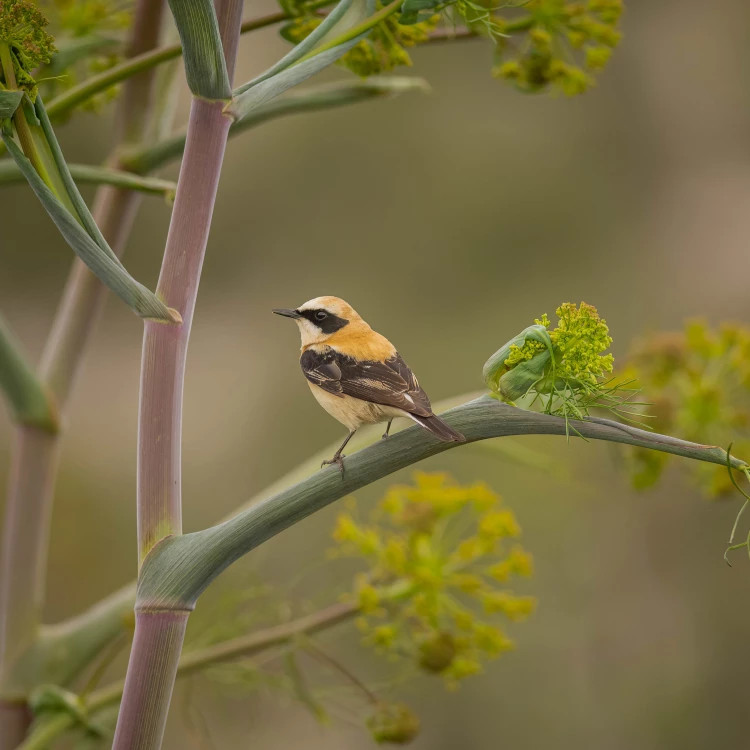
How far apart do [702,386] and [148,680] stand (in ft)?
1.74

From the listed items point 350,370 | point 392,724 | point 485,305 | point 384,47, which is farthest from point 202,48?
point 485,305

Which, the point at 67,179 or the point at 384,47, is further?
the point at 384,47

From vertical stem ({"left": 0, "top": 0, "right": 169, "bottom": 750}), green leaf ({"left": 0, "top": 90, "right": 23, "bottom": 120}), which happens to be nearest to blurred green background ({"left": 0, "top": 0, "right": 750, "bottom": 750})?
vertical stem ({"left": 0, "top": 0, "right": 169, "bottom": 750})

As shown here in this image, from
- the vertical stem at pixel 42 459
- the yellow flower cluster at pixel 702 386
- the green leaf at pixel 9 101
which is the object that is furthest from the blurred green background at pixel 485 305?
the green leaf at pixel 9 101

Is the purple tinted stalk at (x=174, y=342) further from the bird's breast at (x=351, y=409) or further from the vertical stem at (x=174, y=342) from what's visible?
the bird's breast at (x=351, y=409)

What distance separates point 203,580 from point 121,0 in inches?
27.3

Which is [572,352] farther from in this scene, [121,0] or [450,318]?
[450,318]

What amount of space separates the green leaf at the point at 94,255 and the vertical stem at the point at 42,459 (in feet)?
0.87

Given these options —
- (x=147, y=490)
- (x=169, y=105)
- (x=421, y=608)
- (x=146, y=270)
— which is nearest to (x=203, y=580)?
(x=147, y=490)

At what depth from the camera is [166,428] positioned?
407 mm

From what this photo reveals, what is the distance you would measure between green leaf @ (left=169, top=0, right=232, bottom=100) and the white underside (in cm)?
24

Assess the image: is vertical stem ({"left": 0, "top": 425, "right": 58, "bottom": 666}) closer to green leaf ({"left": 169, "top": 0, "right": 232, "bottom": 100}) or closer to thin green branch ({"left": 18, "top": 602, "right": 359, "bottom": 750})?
thin green branch ({"left": 18, "top": 602, "right": 359, "bottom": 750})

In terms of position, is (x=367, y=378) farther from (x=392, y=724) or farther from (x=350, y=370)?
(x=392, y=724)

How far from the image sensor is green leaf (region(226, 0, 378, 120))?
413mm
